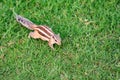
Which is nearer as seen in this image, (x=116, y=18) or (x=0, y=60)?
(x=0, y=60)

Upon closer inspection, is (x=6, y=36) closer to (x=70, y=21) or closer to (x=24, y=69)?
(x=24, y=69)

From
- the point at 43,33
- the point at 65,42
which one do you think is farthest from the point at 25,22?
the point at 65,42

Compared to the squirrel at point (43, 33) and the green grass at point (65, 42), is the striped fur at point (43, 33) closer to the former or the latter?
the squirrel at point (43, 33)

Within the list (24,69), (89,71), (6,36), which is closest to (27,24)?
(6,36)

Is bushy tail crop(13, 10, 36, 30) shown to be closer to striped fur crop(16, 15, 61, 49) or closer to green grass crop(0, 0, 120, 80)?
striped fur crop(16, 15, 61, 49)

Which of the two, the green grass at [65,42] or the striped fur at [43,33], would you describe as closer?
the green grass at [65,42]

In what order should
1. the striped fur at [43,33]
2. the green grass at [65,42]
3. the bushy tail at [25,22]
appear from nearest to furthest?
the green grass at [65,42] → the striped fur at [43,33] → the bushy tail at [25,22]

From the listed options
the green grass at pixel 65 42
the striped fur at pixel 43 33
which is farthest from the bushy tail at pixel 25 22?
the green grass at pixel 65 42

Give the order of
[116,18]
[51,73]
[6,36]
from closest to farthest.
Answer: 1. [51,73]
2. [6,36]
3. [116,18]
